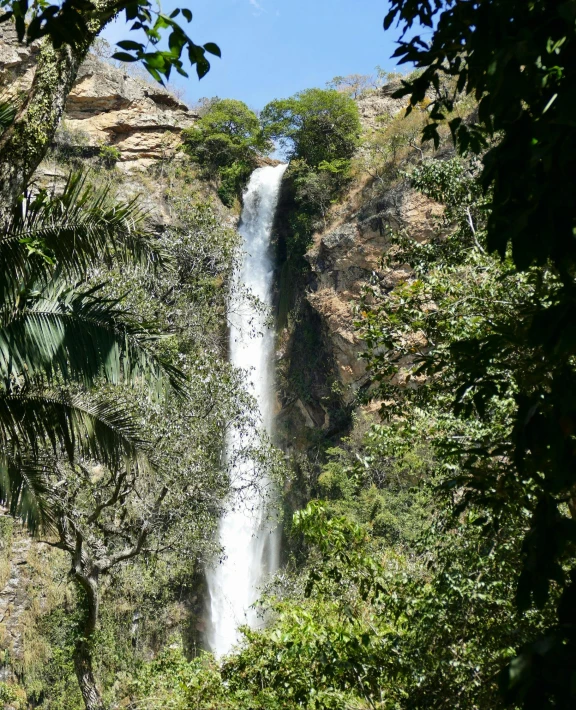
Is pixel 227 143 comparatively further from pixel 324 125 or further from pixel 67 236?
pixel 67 236

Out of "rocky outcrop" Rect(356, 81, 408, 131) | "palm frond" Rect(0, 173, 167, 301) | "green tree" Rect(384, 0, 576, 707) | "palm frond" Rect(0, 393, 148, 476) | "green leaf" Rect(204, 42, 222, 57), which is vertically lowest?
"green tree" Rect(384, 0, 576, 707)

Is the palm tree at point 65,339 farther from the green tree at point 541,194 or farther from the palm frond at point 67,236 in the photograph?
the green tree at point 541,194

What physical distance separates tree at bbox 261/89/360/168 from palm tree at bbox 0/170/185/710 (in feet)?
68.4

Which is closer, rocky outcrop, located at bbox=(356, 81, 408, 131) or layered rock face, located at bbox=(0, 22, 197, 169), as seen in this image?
layered rock face, located at bbox=(0, 22, 197, 169)

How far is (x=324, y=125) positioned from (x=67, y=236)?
22057mm

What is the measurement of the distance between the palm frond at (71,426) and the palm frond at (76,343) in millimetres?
279

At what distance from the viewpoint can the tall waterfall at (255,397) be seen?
18.5m

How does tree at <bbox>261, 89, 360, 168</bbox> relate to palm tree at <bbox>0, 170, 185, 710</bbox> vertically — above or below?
above

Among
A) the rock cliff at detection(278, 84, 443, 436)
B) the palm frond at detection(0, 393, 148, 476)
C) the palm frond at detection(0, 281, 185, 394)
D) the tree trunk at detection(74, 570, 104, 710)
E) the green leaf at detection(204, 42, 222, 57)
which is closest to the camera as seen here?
the green leaf at detection(204, 42, 222, 57)

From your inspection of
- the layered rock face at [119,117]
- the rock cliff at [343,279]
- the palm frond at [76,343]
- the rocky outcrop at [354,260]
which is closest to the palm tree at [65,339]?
the palm frond at [76,343]

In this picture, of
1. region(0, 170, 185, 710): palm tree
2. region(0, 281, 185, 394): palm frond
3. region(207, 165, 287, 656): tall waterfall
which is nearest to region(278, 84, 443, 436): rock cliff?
region(207, 165, 287, 656): tall waterfall

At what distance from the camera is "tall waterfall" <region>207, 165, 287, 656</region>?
1847 centimetres

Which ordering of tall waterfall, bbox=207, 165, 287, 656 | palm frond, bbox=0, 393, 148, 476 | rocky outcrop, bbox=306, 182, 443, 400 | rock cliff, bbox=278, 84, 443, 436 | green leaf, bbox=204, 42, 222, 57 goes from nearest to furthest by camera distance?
green leaf, bbox=204, 42, 222, 57
palm frond, bbox=0, 393, 148, 476
tall waterfall, bbox=207, 165, 287, 656
rocky outcrop, bbox=306, 182, 443, 400
rock cliff, bbox=278, 84, 443, 436

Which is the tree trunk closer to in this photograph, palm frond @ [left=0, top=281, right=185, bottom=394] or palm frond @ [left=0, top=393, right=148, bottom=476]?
palm frond @ [left=0, top=393, right=148, bottom=476]
